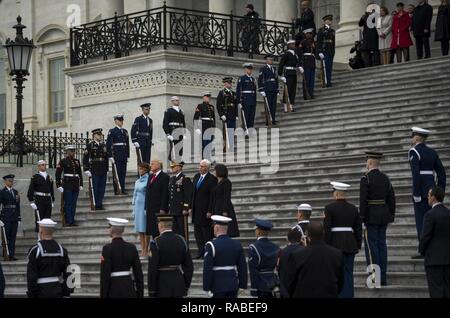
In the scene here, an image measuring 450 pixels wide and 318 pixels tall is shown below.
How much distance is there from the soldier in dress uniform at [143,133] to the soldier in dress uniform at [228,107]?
1650 millimetres

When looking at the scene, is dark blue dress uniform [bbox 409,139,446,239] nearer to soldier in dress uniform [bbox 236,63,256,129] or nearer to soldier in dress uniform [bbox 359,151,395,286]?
soldier in dress uniform [bbox 359,151,395,286]

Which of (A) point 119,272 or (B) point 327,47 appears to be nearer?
(A) point 119,272

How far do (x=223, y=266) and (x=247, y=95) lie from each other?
43.7 ft

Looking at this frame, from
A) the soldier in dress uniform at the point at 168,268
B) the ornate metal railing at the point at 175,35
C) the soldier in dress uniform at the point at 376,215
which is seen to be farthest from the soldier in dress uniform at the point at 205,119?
the soldier in dress uniform at the point at 168,268

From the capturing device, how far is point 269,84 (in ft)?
99.1

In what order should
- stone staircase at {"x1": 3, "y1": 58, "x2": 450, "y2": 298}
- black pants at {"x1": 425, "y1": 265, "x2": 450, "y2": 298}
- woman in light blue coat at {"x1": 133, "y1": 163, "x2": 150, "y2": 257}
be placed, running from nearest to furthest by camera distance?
1. black pants at {"x1": 425, "y1": 265, "x2": 450, "y2": 298}
2. stone staircase at {"x1": 3, "y1": 58, "x2": 450, "y2": 298}
3. woman in light blue coat at {"x1": 133, "y1": 163, "x2": 150, "y2": 257}

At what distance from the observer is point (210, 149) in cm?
2938

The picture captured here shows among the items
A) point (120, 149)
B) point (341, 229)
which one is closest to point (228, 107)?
point (120, 149)

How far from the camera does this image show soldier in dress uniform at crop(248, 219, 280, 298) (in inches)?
691

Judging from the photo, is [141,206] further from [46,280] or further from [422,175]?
[46,280]

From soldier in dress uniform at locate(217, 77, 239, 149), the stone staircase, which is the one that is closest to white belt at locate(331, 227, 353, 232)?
the stone staircase

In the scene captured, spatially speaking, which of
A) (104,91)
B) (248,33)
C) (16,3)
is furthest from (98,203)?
(16,3)

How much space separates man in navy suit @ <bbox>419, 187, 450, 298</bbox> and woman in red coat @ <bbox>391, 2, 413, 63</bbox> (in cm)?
1536

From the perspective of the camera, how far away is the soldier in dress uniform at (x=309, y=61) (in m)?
30.9
